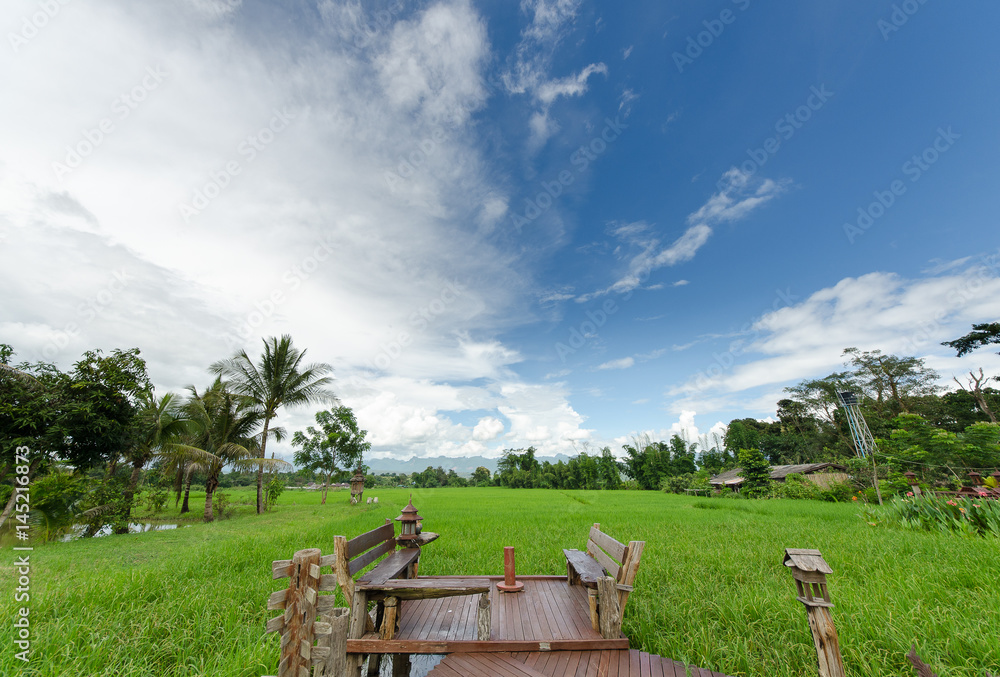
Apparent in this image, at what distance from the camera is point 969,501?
28.6 ft

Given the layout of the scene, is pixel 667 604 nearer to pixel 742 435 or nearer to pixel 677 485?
pixel 677 485

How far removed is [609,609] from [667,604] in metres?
1.96

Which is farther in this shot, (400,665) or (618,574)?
(400,665)

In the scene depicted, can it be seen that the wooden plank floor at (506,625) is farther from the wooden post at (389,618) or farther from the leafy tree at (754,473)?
the leafy tree at (754,473)

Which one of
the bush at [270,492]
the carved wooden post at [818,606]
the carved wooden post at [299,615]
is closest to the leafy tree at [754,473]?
the carved wooden post at [818,606]

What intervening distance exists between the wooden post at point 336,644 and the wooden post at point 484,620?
4.27 feet

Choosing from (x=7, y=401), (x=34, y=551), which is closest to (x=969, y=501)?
(x=34, y=551)

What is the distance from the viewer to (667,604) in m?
5.14

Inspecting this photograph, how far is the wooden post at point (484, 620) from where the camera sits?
12.5 ft

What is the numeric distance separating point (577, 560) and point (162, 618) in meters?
5.19

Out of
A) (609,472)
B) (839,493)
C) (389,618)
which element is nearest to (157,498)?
(389,618)

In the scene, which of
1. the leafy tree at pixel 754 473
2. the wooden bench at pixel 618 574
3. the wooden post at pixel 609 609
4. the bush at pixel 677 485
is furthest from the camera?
the bush at pixel 677 485

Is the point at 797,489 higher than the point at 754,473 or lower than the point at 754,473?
lower

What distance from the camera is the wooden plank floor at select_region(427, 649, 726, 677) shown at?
3.43 m
